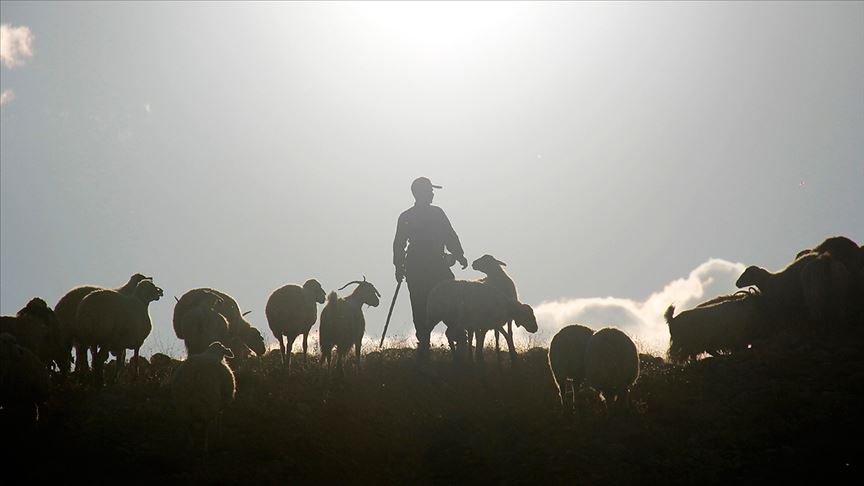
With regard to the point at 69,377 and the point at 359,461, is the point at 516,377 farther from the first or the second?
the point at 69,377

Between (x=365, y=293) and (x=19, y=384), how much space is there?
822 centimetres

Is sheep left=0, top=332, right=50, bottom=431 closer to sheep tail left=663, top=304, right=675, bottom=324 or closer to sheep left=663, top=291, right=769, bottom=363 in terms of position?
sheep left=663, top=291, right=769, bottom=363

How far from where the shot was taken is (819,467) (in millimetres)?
10773

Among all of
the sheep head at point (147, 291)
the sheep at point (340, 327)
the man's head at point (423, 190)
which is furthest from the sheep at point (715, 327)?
the sheep head at point (147, 291)

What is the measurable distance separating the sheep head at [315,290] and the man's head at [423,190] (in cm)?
323

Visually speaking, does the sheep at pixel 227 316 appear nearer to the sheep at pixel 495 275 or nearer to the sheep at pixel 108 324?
the sheep at pixel 108 324

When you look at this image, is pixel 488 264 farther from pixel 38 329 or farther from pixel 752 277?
pixel 38 329

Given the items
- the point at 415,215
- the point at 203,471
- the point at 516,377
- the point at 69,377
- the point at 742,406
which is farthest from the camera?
the point at 415,215

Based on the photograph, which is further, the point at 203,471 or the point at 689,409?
the point at 689,409

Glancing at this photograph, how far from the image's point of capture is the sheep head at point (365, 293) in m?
18.1

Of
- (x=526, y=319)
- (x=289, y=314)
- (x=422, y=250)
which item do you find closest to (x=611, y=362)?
(x=526, y=319)

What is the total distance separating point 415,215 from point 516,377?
15.5 feet

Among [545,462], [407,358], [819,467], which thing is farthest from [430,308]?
[819,467]

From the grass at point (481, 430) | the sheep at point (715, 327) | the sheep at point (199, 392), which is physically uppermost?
the sheep at point (715, 327)
